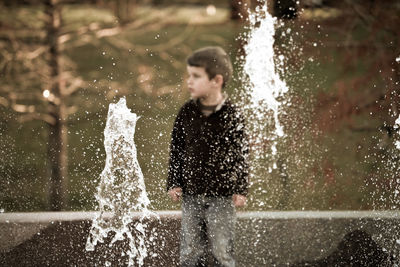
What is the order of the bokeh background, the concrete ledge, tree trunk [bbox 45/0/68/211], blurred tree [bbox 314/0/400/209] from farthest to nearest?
1. tree trunk [bbox 45/0/68/211]
2. the bokeh background
3. blurred tree [bbox 314/0/400/209]
4. the concrete ledge

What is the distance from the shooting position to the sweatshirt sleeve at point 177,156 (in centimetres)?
226

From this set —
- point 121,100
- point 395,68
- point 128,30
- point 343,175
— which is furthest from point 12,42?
point 343,175

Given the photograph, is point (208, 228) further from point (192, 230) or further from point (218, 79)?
point (218, 79)

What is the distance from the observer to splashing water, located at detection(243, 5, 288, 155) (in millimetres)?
3521

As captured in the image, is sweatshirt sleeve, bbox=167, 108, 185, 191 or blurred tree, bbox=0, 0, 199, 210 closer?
sweatshirt sleeve, bbox=167, 108, 185, 191

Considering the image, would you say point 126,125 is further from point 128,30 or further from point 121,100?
point 121,100

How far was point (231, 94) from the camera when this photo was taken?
20.9 feet

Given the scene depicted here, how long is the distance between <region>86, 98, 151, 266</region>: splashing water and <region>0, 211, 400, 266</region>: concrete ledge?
5 centimetres

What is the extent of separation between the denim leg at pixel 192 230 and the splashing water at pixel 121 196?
447 mm

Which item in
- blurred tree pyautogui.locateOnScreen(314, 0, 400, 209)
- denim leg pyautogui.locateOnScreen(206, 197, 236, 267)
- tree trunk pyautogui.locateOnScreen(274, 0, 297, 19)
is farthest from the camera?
tree trunk pyautogui.locateOnScreen(274, 0, 297, 19)

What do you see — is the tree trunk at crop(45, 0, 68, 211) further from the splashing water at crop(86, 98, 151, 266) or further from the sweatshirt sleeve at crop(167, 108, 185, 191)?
the sweatshirt sleeve at crop(167, 108, 185, 191)

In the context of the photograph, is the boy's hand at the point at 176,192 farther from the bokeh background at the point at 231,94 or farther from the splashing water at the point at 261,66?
the splashing water at the point at 261,66

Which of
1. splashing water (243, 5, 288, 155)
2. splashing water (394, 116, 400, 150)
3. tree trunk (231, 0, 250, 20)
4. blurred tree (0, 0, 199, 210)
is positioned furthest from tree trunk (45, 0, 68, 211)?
splashing water (394, 116, 400, 150)

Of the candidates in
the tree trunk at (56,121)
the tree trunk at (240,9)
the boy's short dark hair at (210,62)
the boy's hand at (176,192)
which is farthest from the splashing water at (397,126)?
the tree trunk at (56,121)
